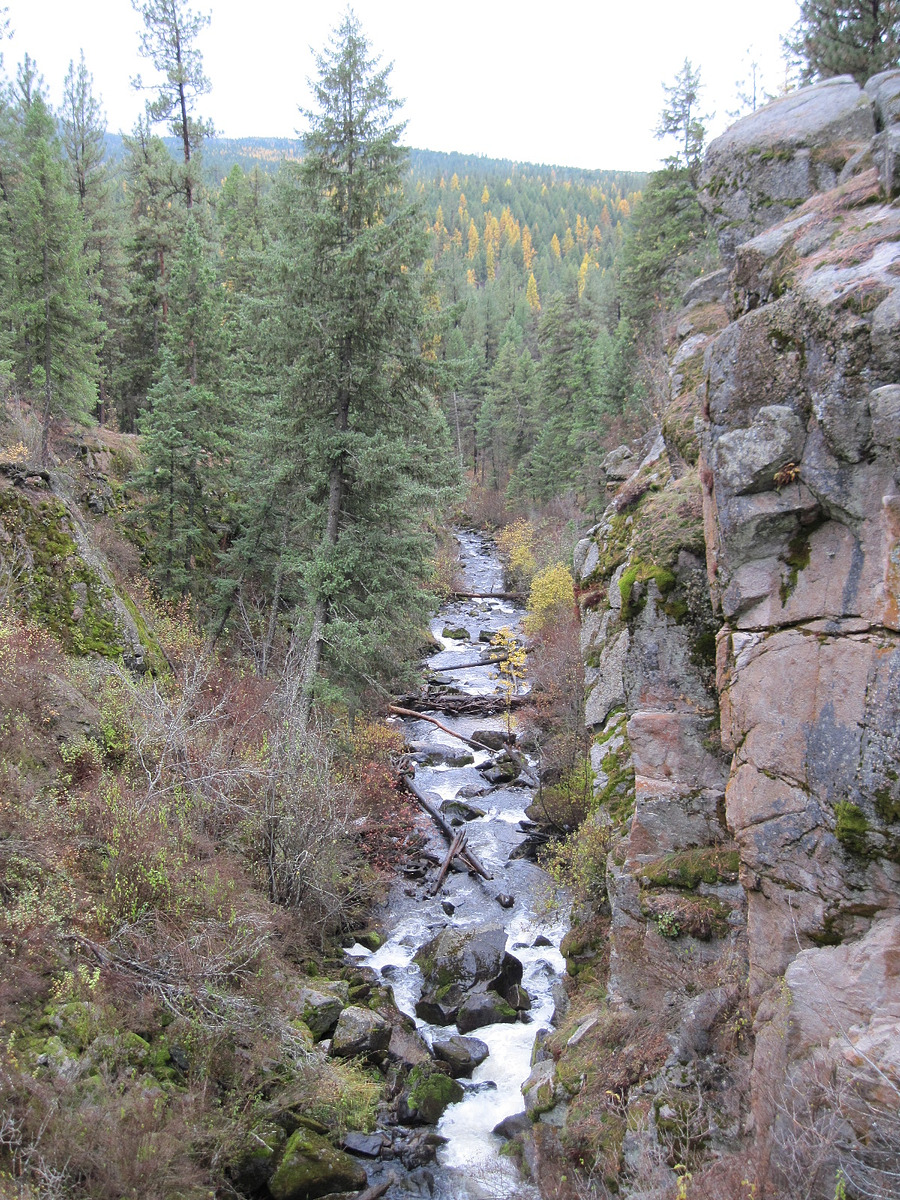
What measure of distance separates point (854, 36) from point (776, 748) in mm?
15533

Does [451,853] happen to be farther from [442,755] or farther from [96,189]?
[96,189]

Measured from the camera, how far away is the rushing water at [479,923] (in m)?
8.84

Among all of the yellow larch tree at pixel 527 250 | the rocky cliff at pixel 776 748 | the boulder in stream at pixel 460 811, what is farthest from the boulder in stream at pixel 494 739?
the yellow larch tree at pixel 527 250

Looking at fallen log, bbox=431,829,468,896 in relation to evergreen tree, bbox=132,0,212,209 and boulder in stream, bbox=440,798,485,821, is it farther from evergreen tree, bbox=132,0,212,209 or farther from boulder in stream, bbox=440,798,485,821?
evergreen tree, bbox=132,0,212,209

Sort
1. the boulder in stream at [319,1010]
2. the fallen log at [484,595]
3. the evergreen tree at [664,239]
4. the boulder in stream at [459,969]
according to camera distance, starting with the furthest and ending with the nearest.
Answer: the fallen log at [484,595]
the evergreen tree at [664,239]
the boulder in stream at [459,969]
the boulder in stream at [319,1010]

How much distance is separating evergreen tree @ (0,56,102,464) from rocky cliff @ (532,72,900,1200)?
59.0ft

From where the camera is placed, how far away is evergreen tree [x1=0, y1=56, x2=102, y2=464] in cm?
1919

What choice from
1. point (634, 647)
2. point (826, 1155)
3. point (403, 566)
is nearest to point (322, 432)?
point (403, 566)

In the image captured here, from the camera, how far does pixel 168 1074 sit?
7.99 meters

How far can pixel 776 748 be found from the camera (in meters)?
6.18

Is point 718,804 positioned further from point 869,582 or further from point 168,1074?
point 168,1074

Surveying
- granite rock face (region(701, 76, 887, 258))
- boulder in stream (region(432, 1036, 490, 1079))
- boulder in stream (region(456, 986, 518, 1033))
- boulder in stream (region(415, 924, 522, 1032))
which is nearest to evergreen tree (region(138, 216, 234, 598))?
boulder in stream (region(415, 924, 522, 1032))

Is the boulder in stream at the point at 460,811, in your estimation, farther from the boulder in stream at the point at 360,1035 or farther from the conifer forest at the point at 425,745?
the boulder in stream at the point at 360,1035

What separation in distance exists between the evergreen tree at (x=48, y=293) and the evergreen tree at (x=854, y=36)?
62.3 feet
